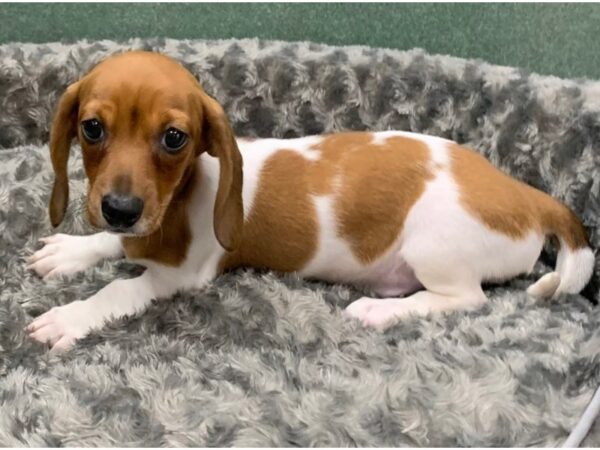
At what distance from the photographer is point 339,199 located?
232cm

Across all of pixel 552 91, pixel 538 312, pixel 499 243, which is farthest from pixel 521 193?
pixel 552 91

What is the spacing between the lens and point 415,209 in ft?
7.55

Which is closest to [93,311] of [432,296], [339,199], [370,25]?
[339,199]

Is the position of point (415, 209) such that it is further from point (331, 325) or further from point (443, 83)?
point (443, 83)

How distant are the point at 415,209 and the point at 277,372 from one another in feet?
1.97

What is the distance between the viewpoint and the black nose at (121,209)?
1.91 m

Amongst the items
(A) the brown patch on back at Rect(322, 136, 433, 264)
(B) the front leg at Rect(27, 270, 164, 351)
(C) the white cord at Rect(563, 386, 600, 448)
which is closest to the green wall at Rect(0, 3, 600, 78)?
(A) the brown patch on back at Rect(322, 136, 433, 264)

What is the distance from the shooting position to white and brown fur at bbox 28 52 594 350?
2246 mm

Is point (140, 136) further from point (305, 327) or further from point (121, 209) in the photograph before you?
point (305, 327)

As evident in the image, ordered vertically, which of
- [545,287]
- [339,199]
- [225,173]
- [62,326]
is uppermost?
[225,173]

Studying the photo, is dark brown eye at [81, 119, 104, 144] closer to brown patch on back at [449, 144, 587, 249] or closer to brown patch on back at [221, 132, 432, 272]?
brown patch on back at [221, 132, 432, 272]

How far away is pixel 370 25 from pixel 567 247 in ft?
4.34

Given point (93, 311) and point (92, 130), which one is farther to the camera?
point (93, 311)

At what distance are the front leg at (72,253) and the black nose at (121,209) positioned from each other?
0.52 metres
